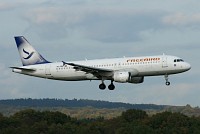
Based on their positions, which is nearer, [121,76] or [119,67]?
[121,76]

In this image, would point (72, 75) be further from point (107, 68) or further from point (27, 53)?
point (27, 53)

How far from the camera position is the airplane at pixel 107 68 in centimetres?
11319

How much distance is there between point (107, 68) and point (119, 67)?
2.04 metres

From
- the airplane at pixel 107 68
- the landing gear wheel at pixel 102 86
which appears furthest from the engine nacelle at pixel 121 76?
the landing gear wheel at pixel 102 86

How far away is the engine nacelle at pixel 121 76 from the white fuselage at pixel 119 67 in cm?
84

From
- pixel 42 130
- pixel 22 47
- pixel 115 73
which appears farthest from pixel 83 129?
pixel 115 73

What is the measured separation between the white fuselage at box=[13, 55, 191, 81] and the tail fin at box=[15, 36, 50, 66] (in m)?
2.54

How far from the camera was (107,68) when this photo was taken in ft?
385

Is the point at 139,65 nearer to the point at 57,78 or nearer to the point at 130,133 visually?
the point at 57,78

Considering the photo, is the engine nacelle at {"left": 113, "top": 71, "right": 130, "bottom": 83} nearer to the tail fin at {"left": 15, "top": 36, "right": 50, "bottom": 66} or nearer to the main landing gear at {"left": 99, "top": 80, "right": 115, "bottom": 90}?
the main landing gear at {"left": 99, "top": 80, "right": 115, "bottom": 90}

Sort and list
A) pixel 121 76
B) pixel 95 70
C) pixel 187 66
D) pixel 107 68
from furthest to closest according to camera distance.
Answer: pixel 107 68
pixel 95 70
pixel 121 76
pixel 187 66

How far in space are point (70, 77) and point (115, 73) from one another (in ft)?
25.3

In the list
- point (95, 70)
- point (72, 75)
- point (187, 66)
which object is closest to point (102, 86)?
point (72, 75)

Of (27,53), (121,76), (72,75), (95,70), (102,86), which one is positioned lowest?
(102,86)
